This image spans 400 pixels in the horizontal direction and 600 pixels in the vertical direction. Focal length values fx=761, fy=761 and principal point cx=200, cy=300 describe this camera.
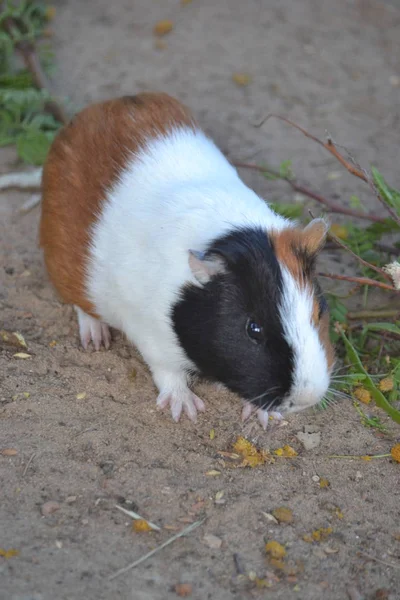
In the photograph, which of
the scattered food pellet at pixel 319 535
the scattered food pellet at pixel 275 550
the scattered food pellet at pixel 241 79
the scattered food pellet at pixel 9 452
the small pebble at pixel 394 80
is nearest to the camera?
the scattered food pellet at pixel 275 550

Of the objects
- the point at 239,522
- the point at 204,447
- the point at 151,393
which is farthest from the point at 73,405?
the point at 239,522

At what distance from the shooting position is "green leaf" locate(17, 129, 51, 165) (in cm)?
504

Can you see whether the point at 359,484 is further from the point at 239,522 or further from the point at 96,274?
the point at 96,274

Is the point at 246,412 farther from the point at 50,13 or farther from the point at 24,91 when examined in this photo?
the point at 50,13

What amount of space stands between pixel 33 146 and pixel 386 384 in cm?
288

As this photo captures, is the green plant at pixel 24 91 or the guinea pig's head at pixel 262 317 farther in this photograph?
the green plant at pixel 24 91

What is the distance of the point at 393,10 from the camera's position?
691cm

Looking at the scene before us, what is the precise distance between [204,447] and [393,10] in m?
5.21

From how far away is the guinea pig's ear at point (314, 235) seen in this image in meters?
3.04

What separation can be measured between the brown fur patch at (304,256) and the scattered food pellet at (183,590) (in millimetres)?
964

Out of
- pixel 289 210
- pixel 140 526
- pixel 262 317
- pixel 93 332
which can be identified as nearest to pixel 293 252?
pixel 262 317

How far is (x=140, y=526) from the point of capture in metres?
2.70

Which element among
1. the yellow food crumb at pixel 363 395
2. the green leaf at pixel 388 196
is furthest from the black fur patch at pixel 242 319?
the green leaf at pixel 388 196

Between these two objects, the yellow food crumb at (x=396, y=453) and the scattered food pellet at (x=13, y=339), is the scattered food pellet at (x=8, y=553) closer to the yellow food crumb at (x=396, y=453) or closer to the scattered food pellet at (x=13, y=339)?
the scattered food pellet at (x=13, y=339)
